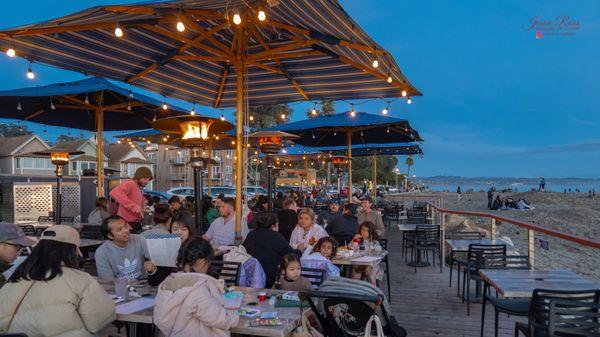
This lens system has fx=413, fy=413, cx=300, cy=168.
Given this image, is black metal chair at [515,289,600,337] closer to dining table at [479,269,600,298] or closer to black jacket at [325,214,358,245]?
dining table at [479,269,600,298]

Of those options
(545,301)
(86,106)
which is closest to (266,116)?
(86,106)

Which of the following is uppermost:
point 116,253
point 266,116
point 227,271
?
point 266,116

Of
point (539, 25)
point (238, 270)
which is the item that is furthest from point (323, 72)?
point (539, 25)

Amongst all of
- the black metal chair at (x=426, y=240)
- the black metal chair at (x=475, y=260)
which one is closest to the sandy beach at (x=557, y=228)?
the black metal chair at (x=475, y=260)

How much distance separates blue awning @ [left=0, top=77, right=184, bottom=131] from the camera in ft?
23.8

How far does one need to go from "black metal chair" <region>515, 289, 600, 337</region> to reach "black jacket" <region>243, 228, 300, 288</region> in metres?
2.52

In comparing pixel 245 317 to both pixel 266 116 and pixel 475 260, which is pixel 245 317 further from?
pixel 266 116

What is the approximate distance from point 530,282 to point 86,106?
28.1 feet

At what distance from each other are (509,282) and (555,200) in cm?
5331

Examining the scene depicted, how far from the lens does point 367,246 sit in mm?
6609

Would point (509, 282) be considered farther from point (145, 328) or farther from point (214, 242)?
point (214, 242)

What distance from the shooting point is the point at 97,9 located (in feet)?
13.5

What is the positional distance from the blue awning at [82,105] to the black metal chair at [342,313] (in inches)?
228

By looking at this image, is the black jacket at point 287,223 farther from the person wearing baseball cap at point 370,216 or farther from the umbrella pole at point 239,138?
the umbrella pole at point 239,138
